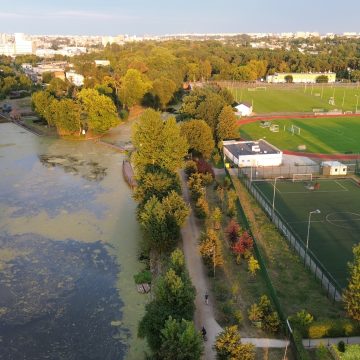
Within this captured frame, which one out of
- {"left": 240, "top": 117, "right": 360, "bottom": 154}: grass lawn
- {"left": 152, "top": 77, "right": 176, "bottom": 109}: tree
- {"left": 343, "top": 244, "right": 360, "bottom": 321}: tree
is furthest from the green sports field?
{"left": 152, "top": 77, "right": 176, "bottom": 109}: tree

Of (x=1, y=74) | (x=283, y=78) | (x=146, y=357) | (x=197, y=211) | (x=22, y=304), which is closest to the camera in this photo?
(x=146, y=357)

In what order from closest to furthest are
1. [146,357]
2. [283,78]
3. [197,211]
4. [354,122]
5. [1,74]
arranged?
[146,357] < [197,211] < [354,122] < [1,74] < [283,78]

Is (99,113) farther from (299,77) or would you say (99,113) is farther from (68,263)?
(299,77)

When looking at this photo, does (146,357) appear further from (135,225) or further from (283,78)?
(283,78)

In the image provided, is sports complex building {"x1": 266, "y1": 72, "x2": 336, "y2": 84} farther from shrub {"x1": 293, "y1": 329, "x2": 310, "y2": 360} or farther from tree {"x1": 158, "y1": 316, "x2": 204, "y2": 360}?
tree {"x1": 158, "y1": 316, "x2": 204, "y2": 360}

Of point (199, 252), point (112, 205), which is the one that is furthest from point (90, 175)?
point (199, 252)

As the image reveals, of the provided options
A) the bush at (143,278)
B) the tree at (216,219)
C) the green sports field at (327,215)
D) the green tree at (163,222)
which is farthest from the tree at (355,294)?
the tree at (216,219)
